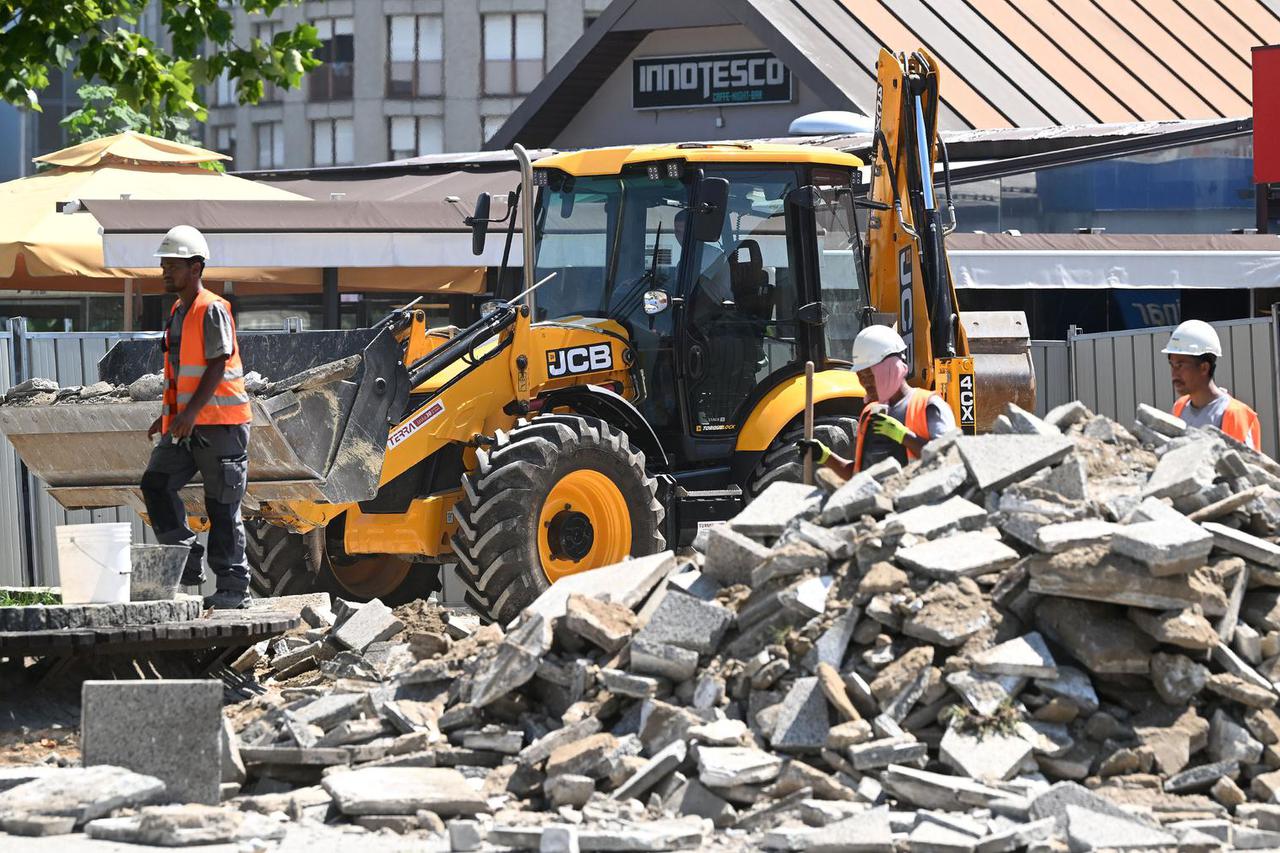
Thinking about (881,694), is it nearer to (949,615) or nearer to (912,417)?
(949,615)

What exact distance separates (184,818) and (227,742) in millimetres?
684

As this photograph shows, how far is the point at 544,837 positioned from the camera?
5.97 meters

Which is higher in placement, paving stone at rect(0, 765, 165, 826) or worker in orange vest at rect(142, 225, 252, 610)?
worker in orange vest at rect(142, 225, 252, 610)

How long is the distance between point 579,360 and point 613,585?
9.22 feet

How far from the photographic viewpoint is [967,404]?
1154 centimetres

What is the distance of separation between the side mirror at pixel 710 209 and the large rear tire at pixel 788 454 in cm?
129

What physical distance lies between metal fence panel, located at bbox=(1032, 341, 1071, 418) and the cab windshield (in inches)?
183

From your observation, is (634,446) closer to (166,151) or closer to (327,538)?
(327,538)

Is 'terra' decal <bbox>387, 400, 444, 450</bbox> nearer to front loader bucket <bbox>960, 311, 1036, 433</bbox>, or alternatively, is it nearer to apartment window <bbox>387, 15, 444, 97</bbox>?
front loader bucket <bbox>960, 311, 1036, 433</bbox>

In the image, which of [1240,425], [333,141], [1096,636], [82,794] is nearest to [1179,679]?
[1096,636]

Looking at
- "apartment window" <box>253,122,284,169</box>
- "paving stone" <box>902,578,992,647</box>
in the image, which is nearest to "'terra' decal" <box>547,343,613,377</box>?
"paving stone" <box>902,578,992,647</box>

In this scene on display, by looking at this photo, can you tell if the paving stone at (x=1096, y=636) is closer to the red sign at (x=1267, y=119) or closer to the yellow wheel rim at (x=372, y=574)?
the yellow wheel rim at (x=372, y=574)

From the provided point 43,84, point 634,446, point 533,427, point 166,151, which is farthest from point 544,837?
point 166,151

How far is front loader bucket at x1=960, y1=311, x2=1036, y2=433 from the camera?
42.4 feet
